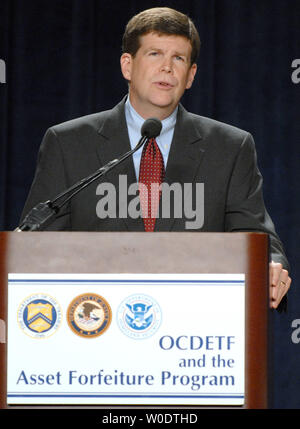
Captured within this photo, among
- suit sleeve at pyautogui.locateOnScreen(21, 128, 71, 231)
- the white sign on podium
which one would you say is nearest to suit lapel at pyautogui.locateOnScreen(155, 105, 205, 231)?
suit sleeve at pyautogui.locateOnScreen(21, 128, 71, 231)

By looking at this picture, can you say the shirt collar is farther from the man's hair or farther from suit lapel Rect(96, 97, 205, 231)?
the man's hair

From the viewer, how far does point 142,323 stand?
4.27 ft

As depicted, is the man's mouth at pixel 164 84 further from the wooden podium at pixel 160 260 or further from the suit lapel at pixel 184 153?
the wooden podium at pixel 160 260

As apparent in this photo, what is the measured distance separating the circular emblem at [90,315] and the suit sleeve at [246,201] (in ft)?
1.93

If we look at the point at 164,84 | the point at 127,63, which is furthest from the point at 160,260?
the point at 127,63

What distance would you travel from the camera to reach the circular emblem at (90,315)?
1298 millimetres

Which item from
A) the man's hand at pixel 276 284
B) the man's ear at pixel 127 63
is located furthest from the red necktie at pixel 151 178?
the man's hand at pixel 276 284

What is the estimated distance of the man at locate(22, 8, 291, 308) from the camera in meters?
1.83

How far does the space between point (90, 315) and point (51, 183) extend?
626 millimetres

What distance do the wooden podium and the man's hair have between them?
2.44 ft

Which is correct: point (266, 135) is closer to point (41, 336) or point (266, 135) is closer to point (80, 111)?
point (80, 111)

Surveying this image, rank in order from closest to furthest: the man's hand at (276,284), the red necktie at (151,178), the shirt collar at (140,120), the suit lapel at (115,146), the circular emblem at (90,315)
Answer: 1. the circular emblem at (90,315)
2. the man's hand at (276,284)
3. the red necktie at (151,178)
4. the suit lapel at (115,146)
5. the shirt collar at (140,120)
